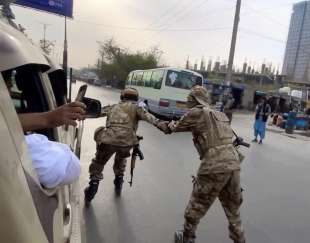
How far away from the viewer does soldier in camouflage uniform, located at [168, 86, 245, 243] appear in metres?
3.79

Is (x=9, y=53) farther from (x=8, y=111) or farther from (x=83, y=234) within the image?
(x=83, y=234)

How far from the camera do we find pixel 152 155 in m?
9.30

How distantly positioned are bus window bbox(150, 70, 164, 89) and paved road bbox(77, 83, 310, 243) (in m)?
11.1

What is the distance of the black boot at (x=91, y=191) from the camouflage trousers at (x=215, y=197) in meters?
1.59

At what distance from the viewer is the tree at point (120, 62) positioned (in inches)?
2623

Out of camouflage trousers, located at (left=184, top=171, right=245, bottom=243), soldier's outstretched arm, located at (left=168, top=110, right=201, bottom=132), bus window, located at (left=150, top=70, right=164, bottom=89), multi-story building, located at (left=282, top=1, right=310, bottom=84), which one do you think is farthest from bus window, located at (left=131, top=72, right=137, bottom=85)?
camouflage trousers, located at (left=184, top=171, right=245, bottom=243)

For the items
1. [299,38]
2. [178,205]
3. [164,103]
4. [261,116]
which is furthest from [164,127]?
[299,38]

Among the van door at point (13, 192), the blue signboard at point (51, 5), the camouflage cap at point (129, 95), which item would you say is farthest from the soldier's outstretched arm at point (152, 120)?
the blue signboard at point (51, 5)

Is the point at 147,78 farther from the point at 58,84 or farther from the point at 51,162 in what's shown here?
the point at 51,162

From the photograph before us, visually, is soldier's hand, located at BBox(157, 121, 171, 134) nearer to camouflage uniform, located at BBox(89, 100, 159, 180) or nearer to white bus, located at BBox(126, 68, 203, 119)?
camouflage uniform, located at BBox(89, 100, 159, 180)

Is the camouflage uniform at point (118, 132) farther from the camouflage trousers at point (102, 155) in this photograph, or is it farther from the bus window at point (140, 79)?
the bus window at point (140, 79)

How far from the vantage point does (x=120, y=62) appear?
2751 inches

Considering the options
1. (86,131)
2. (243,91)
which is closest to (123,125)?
(86,131)

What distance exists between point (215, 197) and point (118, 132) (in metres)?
1.71
